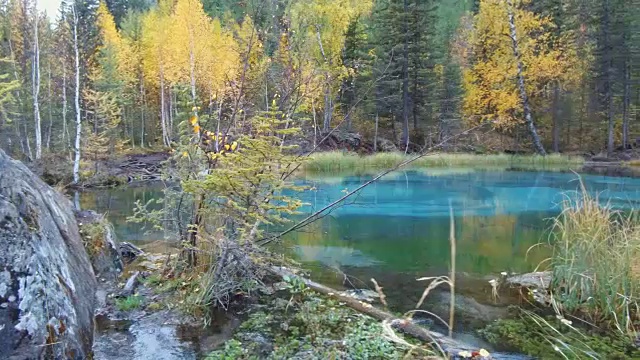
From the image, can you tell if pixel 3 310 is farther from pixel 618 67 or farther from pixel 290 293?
pixel 618 67

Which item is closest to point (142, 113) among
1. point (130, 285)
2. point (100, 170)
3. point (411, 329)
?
Answer: point (100, 170)

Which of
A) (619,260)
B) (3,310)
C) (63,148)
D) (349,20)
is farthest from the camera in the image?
(349,20)

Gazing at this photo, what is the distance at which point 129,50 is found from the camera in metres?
27.0

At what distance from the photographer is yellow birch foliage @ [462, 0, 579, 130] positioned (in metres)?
22.6

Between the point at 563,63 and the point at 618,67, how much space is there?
3701 millimetres

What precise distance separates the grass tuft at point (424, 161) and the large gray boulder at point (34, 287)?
48.0 feet

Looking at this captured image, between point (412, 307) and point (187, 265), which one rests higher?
point (187, 265)

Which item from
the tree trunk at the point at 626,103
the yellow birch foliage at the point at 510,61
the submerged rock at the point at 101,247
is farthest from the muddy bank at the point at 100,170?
the tree trunk at the point at 626,103

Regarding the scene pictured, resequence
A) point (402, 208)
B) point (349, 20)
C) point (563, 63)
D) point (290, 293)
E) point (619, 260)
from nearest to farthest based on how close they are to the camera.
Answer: point (619, 260), point (290, 293), point (402, 208), point (563, 63), point (349, 20)

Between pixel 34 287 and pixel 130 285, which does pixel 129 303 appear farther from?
pixel 34 287

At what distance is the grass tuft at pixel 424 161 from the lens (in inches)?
730

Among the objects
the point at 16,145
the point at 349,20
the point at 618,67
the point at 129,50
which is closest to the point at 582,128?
the point at 618,67

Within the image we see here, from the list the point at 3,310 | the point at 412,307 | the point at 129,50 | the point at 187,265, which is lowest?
the point at 412,307

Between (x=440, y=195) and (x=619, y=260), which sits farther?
(x=440, y=195)
